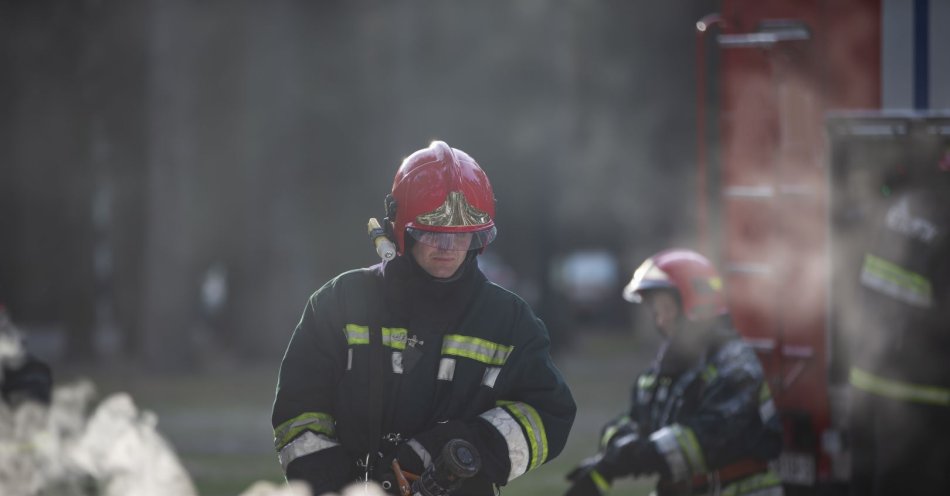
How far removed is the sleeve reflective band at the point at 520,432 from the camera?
423cm

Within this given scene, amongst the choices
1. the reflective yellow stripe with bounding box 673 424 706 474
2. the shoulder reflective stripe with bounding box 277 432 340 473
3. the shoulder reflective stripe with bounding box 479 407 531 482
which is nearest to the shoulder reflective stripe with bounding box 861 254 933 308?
the reflective yellow stripe with bounding box 673 424 706 474

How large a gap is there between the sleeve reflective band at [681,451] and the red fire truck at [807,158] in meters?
1.72

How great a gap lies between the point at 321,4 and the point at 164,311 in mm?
5388

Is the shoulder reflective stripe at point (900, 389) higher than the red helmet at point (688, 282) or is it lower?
lower

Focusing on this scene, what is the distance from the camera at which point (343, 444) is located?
430cm

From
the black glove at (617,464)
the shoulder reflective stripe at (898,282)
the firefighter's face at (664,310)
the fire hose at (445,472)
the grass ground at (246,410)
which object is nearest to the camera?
the fire hose at (445,472)

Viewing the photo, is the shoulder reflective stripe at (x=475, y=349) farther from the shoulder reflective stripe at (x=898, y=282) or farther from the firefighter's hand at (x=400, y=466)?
the shoulder reflective stripe at (x=898, y=282)

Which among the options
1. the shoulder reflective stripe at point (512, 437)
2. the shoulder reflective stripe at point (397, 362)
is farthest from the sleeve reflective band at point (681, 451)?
the shoulder reflective stripe at point (397, 362)

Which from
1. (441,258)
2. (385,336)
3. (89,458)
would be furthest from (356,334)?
(89,458)

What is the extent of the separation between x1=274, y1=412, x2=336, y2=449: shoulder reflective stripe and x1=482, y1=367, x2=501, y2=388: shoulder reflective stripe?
1.58ft

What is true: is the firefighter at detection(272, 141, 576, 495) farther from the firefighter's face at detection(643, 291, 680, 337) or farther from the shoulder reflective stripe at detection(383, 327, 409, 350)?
the firefighter's face at detection(643, 291, 680, 337)

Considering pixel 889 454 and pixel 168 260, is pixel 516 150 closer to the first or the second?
pixel 168 260

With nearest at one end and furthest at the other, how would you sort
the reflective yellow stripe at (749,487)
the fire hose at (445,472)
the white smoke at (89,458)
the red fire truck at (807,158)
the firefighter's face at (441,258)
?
the fire hose at (445,472)
the firefighter's face at (441,258)
the reflective yellow stripe at (749,487)
the red fire truck at (807,158)
the white smoke at (89,458)

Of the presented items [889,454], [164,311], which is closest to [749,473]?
[889,454]
